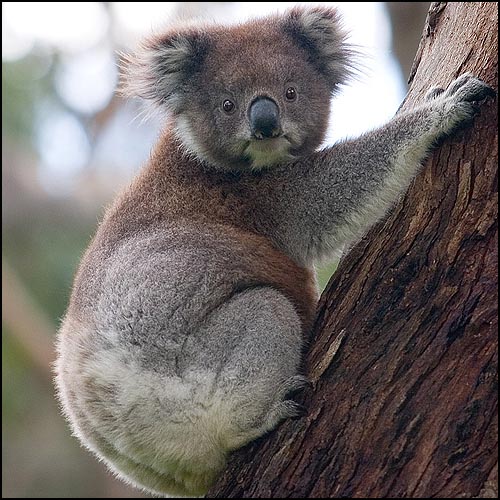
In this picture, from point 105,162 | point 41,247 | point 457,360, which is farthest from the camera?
point 105,162

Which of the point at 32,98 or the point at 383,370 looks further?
the point at 32,98

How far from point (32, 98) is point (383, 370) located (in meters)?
13.4

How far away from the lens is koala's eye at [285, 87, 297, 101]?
4.50 metres

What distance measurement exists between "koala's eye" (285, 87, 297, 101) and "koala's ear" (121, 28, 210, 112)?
601mm

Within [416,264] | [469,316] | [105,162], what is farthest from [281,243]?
[105,162]

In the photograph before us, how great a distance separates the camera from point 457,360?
3.02 m

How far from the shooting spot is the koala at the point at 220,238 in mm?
3646

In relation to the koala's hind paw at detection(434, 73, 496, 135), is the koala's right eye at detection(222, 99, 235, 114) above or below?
below

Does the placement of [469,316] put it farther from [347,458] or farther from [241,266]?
[241,266]

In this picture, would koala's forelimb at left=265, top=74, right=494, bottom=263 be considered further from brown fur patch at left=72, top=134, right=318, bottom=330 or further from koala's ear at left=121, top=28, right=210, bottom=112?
koala's ear at left=121, top=28, right=210, bottom=112

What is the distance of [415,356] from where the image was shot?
10.2 feet

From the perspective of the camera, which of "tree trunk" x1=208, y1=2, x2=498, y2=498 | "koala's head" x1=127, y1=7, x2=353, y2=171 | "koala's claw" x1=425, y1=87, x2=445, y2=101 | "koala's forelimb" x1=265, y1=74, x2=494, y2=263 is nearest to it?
"tree trunk" x1=208, y1=2, x2=498, y2=498

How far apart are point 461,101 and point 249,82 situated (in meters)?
1.44

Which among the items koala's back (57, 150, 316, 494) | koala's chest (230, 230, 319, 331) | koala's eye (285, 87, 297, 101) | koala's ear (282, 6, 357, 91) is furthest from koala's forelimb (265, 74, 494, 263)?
koala's ear (282, 6, 357, 91)
